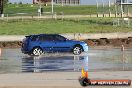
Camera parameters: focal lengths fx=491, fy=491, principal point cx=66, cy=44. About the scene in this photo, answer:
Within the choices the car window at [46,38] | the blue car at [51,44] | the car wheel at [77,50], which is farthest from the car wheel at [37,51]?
the car wheel at [77,50]

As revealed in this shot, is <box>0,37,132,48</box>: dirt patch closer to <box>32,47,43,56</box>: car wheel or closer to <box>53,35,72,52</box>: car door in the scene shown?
<box>53,35,72,52</box>: car door

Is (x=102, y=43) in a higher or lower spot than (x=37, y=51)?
higher

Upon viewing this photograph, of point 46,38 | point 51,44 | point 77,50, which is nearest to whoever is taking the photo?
point 77,50

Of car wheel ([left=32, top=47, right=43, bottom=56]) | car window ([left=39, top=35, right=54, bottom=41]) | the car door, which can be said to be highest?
car window ([left=39, top=35, right=54, bottom=41])

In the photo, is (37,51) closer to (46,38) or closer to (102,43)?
(46,38)

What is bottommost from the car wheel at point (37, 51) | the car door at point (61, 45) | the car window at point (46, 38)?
the car wheel at point (37, 51)

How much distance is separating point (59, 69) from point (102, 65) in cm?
304

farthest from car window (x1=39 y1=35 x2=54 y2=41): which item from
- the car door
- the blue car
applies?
the car door

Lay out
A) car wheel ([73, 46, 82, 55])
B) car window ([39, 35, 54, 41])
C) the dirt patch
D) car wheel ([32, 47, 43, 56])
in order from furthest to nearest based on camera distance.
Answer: the dirt patch < car window ([39, 35, 54, 41]) < car wheel ([73, 46, 82, 55]) < car wheel ([32, 47, 43, 56])

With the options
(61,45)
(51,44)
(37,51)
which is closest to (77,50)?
(61,45)

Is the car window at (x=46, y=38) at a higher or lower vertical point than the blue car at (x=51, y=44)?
higher

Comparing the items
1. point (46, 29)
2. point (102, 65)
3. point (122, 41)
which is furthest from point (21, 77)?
point (46, 29)

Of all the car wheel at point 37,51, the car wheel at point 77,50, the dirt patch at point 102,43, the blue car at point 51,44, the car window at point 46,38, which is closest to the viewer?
the car wheel at point 37,51

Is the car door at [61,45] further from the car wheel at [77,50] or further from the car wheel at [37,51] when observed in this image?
the car wheel at [37,51]
